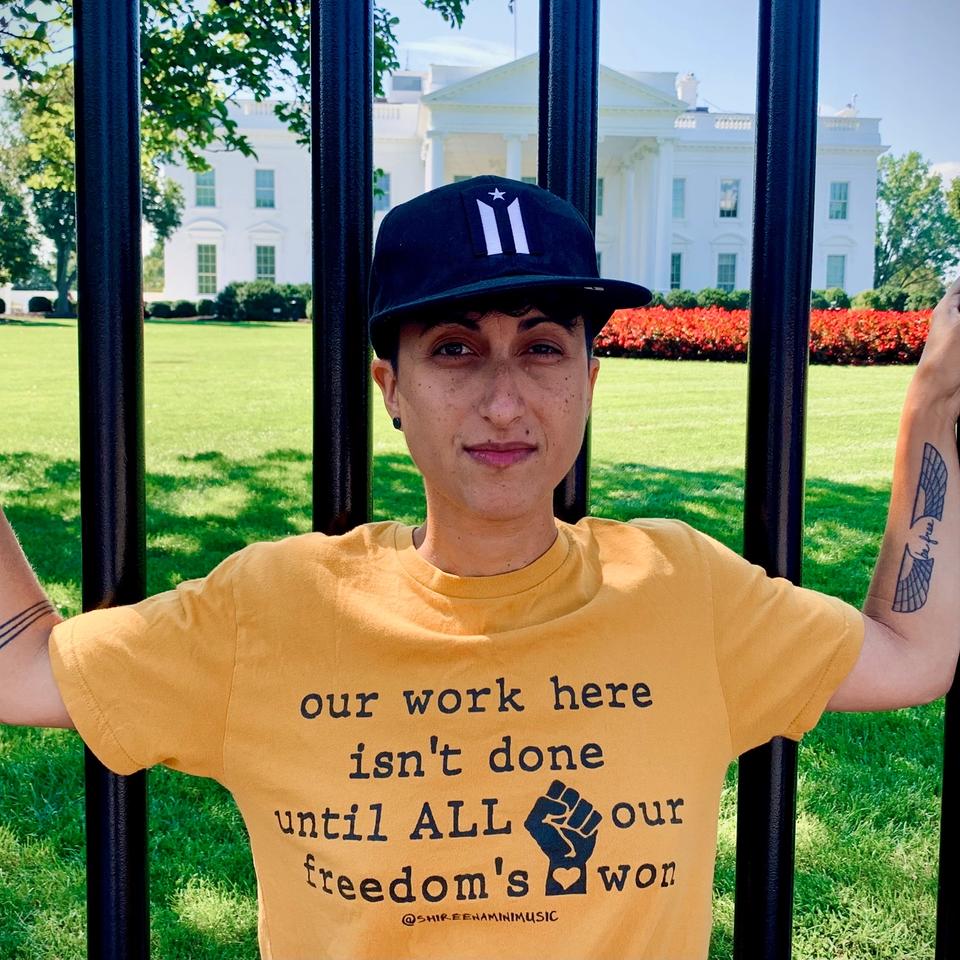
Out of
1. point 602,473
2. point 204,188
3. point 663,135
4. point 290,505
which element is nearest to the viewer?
point 290,505

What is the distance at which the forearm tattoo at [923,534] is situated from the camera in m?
1.56

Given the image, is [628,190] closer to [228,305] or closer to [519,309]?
[228,305]

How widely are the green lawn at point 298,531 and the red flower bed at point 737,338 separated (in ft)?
12.8

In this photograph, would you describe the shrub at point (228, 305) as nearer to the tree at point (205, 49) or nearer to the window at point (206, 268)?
the window at point (206, 268)

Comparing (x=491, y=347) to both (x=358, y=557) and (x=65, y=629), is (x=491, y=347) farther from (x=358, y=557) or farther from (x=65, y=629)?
(x=65, y=629)

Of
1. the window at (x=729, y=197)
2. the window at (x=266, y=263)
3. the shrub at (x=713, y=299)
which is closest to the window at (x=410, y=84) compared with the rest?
the window at (x=266, y=263)

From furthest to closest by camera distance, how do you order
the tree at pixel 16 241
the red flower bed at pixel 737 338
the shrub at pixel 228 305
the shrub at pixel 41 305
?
the shrub at pixel 41 305, the shrub at pixel 228 305, the tree at pixel 16 241, the red flower bed at pixel 737 338

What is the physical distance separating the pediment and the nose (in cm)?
4489

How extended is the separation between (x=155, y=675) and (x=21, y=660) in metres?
0.18

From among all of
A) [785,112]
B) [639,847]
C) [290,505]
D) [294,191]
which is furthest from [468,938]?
[294,191]

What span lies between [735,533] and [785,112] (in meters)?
5.43

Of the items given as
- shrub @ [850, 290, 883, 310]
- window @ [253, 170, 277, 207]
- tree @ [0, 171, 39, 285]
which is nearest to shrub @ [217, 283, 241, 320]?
tree @ [0, 171, 39, 285]

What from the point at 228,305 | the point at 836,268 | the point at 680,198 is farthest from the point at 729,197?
the point at 228,305

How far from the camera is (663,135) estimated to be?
156 ft
